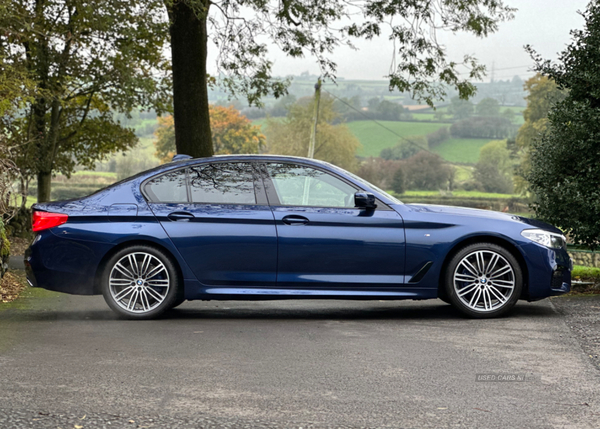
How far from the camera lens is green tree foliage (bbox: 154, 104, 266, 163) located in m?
92.1

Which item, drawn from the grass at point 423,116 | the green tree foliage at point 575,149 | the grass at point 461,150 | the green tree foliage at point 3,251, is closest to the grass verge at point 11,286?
the green tree foliage at point 3,251

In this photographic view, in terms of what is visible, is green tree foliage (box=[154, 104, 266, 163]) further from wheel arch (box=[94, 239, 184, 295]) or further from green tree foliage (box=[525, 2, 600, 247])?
wheel arch (box=[94, 239, 184, 295])

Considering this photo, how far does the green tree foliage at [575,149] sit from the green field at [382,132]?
144669mm

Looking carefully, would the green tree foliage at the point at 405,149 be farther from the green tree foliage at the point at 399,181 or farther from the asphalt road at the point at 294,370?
the asphalt road at the point at 294,370

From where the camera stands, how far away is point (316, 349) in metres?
6.67

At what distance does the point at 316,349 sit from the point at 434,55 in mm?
14164

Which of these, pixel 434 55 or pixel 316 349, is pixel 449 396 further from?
pixel 434 55

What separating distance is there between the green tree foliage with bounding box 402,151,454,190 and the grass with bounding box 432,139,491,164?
43.8 ft

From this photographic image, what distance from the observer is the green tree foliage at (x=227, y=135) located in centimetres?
9206

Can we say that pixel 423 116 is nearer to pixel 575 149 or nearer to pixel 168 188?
pixel 575 149

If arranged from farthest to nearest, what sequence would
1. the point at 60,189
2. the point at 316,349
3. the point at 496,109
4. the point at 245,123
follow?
1. the point at 496,109
2. the point at 60,189
3. the point at 245,123
4. the point at 316,349

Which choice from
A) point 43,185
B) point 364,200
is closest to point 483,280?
point 364,200

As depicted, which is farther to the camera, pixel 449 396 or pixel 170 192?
pixel 170 192

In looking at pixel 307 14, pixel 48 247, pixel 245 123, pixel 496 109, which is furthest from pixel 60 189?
pixel 496 109
